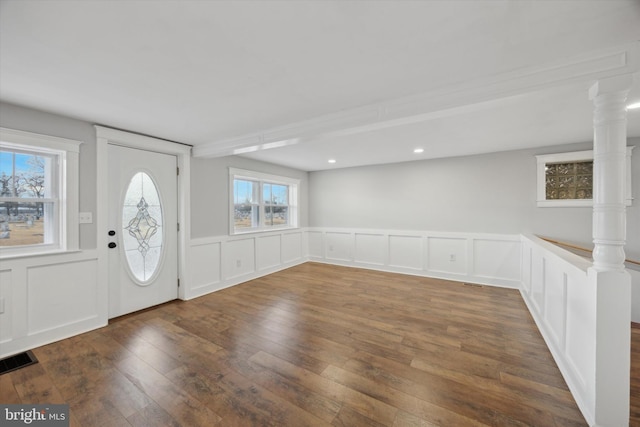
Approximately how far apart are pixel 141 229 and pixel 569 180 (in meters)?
6.43

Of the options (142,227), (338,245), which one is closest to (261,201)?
(338,245)

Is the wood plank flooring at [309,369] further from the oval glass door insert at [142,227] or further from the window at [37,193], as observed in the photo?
the window at [37,193]

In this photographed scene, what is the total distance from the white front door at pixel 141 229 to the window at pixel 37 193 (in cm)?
39

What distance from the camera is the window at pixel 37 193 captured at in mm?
2426

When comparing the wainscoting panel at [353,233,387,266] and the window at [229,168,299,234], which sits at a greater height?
the window at [229,168,299,234]

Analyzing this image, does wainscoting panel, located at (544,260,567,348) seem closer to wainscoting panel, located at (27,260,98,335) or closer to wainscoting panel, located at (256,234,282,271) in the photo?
wainscoting panel, located at (256,234,282,271)

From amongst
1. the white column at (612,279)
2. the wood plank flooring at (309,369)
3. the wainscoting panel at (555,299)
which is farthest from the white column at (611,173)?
the wood plank flooring at (309,369)

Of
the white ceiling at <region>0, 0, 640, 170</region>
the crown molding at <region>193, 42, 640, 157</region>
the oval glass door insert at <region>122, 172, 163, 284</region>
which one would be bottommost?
the oval glass door insert at <region>122, 172, 163, 284</region>

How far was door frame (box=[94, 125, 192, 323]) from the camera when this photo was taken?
2947mm

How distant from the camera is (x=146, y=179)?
138 inches

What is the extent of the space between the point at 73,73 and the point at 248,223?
349 centimetres

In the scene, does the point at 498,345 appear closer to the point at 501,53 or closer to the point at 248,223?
the point at 501,53

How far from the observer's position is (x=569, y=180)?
3920 millimetres

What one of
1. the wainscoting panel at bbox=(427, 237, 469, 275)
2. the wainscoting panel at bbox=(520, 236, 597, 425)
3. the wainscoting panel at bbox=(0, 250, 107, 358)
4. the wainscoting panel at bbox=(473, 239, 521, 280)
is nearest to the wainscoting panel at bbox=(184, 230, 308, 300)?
the wainscoting panel at bbox=(0, 250, 107, 358)
